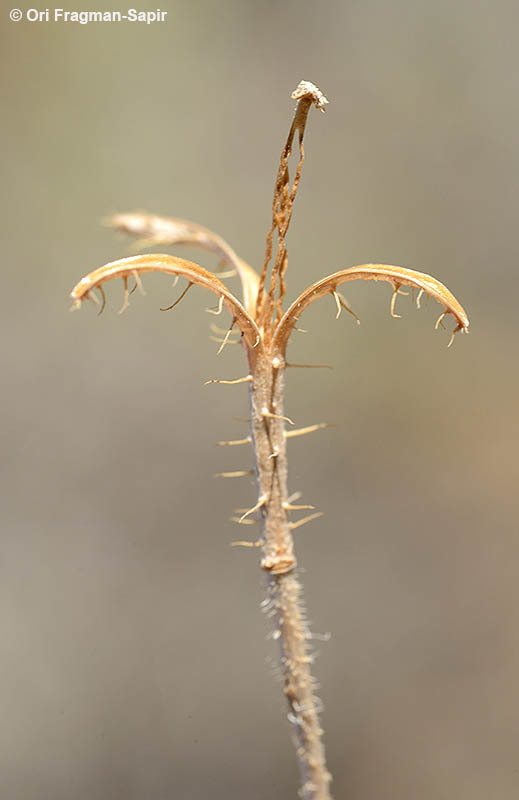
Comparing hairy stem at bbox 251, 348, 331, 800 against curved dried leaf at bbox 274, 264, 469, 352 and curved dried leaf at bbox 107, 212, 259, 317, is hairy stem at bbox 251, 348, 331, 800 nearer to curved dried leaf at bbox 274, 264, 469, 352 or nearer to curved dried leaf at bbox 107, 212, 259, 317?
curved dried leaf at bbox 274, 264, 469, 352

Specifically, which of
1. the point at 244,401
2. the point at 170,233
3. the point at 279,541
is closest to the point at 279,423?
the point at 279,541

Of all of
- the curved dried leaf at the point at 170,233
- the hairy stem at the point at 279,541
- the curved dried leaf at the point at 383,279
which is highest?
the curved dried leaf at the point at 170,233

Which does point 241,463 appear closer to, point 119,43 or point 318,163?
point 318,163

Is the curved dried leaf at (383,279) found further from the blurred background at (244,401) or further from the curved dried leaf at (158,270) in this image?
the blurred background at (244,401)

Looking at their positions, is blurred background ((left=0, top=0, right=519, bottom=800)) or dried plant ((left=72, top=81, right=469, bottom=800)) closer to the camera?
dried plant ((left=72, top=81, right=469, bottom=800))

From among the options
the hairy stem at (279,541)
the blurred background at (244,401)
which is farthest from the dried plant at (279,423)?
the blurred background at (244,401)

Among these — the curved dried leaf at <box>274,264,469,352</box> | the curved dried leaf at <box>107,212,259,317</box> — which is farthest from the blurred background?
the curved dried leaf at <box>274,264,469,352</box>
